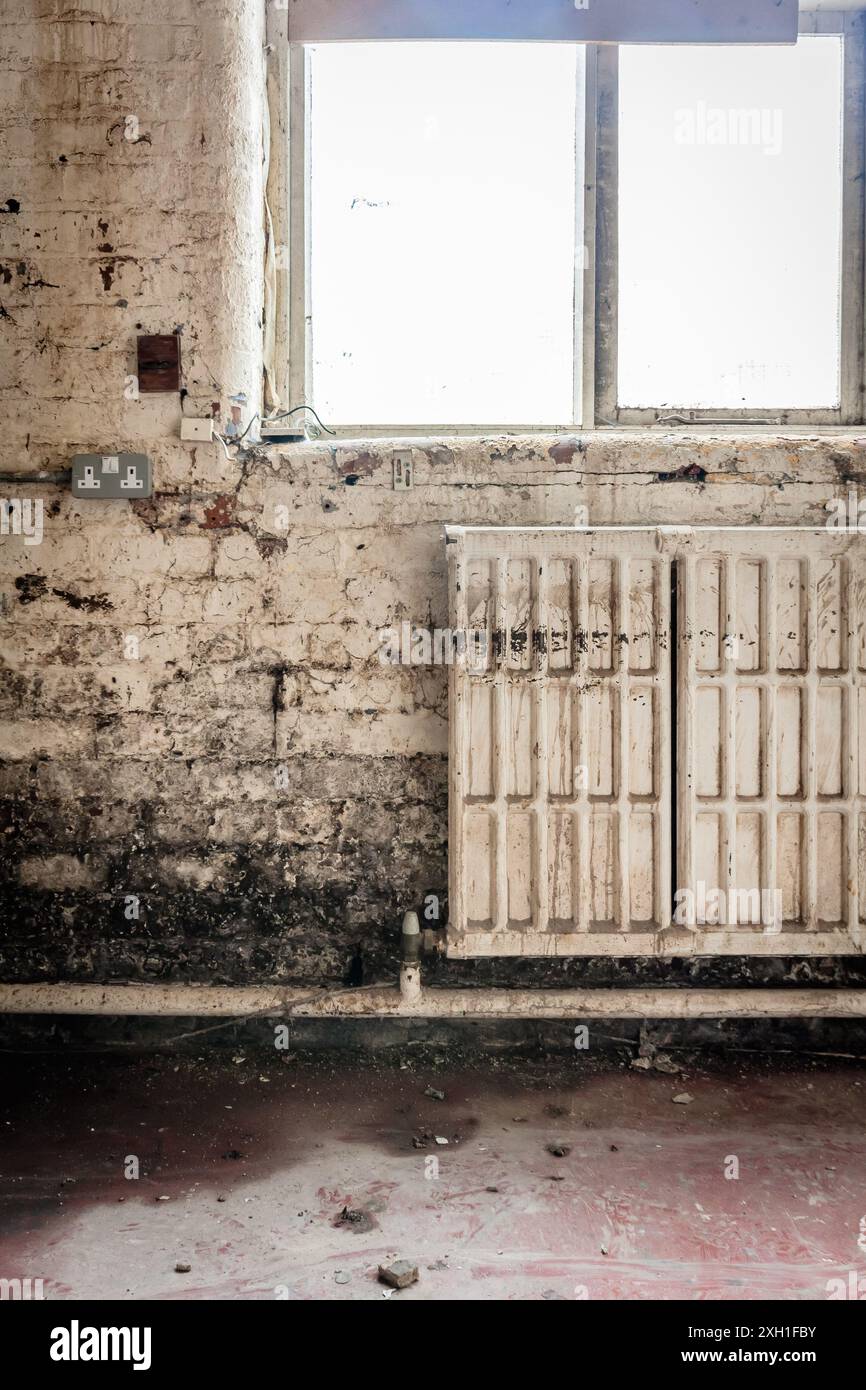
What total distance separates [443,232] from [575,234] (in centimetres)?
41

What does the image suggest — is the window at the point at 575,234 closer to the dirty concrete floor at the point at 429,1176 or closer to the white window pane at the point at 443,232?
the white window pane at the point at 443,232

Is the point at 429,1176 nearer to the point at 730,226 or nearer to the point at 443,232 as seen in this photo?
the point at 443,232

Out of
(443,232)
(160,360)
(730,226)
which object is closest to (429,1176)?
(160,360)

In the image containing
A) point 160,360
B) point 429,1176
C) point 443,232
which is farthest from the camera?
point 443,232

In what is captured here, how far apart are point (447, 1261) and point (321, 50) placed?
3.21 m

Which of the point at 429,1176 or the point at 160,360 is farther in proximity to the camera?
the point at 160,360

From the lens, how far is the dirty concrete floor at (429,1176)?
5.43ft

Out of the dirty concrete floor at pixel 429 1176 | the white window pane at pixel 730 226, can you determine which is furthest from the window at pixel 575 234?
the dirty concrete floor at pixel 429 1176

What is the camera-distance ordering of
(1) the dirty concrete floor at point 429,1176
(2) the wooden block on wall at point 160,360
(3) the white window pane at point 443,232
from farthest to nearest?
1. (3) the white window pane at point 443,232
2. (2) the wooden block on wall at point 160,360
3. (1) the dirty concrete floor at point 429,1176

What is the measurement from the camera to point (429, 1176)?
1.97 m

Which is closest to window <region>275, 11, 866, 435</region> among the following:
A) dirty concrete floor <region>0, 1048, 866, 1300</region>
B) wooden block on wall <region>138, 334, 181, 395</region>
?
wooden block on wall <region>138, 334, 181, 395</region>

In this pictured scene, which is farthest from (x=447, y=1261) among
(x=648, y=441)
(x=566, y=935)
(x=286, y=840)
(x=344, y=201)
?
(x=344, y=201)

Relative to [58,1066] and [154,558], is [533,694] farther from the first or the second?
[58,1066]

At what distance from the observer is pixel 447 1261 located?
168cm
